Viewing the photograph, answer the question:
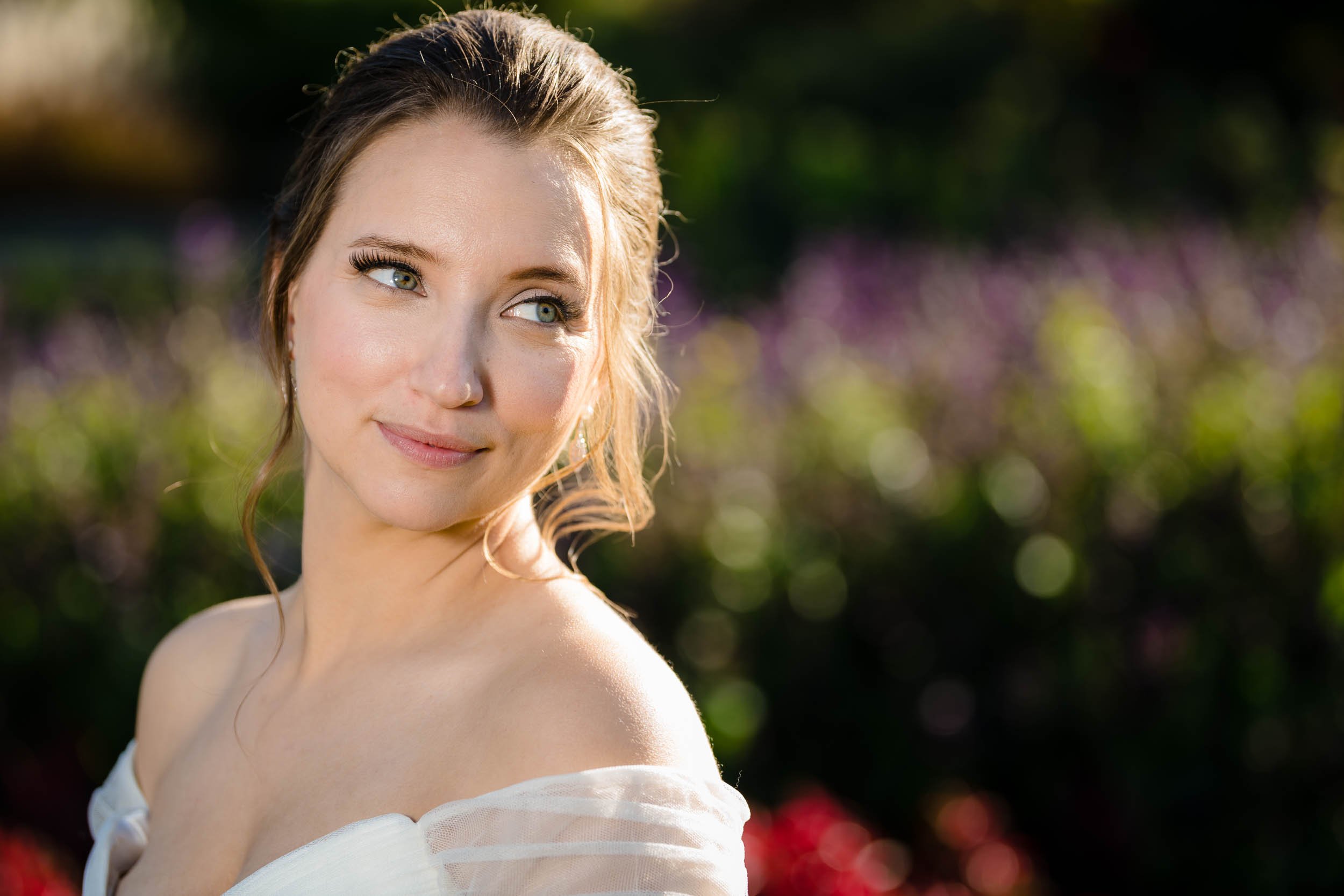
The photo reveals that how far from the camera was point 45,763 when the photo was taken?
11.0 feet

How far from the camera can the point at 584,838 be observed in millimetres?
1282

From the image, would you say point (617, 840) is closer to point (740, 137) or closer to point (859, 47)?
point (740, 137)

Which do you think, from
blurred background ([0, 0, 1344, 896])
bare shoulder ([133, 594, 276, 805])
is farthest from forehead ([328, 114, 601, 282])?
blurred background ([0, 0, 1344, 896])

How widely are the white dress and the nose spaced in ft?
1.47

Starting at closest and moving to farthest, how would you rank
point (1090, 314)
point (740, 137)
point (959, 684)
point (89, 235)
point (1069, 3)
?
point (959, 684)
point (1090, 314)
point (740, 137)
point (89, 235)
point (1069, 3)

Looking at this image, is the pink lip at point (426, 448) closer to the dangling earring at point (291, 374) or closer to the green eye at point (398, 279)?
the green eye at point (398, 279)

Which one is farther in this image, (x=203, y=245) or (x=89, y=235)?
(x=89, y=235)

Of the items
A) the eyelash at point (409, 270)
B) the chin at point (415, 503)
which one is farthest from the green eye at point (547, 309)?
the chin at point (415, 503)

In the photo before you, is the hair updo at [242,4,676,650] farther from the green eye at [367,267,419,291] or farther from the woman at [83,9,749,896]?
the green eye at [367,267,419,291]

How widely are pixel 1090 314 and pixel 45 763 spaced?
12.8 ft

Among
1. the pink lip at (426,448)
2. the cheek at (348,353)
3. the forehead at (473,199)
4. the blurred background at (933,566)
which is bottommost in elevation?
the blurred background at (933,566)

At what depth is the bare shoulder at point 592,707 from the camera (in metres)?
1.33

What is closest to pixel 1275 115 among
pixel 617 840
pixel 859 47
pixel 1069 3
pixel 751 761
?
pixel 1069 3

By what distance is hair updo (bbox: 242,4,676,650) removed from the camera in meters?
1.50
